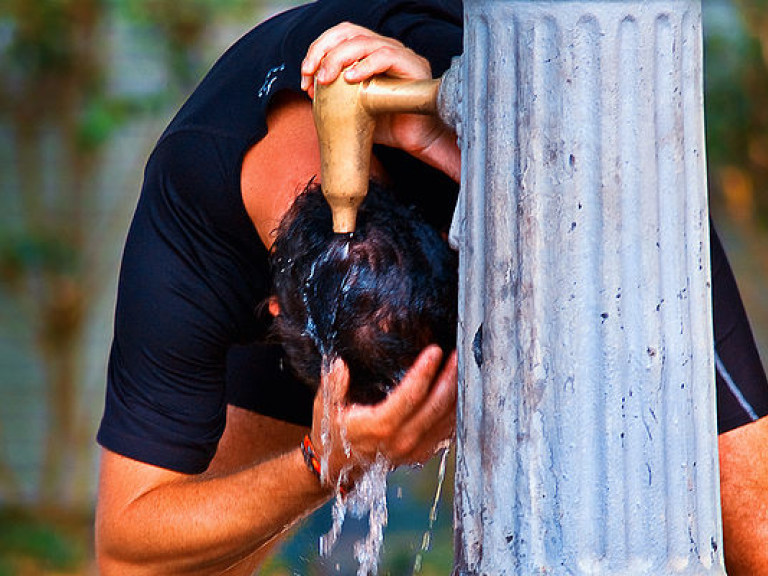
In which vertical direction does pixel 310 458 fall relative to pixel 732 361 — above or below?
below

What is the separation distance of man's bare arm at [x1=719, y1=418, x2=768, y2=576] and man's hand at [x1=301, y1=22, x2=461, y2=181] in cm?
67

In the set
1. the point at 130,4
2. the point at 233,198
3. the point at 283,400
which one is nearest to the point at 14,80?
the point at 130,4

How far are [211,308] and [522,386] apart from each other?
40.8 inches

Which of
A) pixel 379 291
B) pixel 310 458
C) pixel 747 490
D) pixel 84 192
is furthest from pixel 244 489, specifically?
pixel 84 192

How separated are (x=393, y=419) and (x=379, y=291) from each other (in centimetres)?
21

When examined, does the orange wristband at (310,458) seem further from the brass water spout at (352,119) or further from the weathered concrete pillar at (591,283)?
the weathered concrete pillar at (591,283)

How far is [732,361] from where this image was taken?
7.33ft

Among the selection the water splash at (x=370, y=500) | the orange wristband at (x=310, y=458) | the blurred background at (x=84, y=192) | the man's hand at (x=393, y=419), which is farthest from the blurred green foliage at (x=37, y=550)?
the man's hand at (x=393, y=419)

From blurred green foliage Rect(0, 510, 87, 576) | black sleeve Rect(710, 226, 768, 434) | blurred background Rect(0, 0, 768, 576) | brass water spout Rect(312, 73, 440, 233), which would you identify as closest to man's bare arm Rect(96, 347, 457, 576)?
brass water spout Rect(312, 73, 440, 233)

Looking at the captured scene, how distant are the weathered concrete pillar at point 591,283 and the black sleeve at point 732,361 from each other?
0.61 metres

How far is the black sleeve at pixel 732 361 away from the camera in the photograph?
2.20 m

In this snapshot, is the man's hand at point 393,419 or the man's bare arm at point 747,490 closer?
the man's hand at point 393,419

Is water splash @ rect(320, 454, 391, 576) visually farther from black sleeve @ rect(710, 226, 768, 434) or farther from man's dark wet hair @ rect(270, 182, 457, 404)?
black sleeve @ rect(710, 226, 768, 434)

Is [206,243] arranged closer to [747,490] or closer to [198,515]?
[198,515]
